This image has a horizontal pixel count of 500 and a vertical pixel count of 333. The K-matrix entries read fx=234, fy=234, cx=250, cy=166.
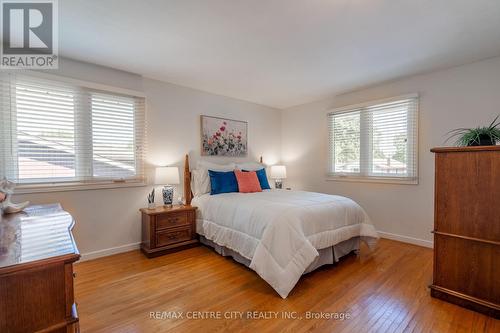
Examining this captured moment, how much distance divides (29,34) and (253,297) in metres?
3.16

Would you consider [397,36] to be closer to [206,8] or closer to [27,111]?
[206,8]

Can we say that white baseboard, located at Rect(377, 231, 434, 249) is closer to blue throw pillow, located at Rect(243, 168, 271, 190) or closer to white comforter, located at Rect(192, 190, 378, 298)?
white comforter, located at Rect(192, 190, 378, 298)

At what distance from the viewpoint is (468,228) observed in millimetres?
1893

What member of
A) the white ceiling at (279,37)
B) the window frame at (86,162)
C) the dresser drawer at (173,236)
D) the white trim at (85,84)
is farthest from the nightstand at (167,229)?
the white ceiling at (279,37)

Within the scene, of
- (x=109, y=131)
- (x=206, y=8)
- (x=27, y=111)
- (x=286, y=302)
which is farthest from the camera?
(x=109, y=131)

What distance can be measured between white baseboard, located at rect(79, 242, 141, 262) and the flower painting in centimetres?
167

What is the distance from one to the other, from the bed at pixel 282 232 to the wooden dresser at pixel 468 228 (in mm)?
865

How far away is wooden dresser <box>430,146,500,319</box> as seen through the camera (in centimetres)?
178

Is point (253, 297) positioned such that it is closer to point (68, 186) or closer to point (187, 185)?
point (187, 185)

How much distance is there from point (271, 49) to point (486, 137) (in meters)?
2.04

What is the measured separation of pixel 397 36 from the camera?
2.21 m

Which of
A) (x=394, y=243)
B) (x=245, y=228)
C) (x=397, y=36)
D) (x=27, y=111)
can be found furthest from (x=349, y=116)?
(x=27, y=111)

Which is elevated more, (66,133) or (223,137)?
(223,137)

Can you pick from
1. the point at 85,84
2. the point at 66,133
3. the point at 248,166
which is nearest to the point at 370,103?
the point at 248,166
